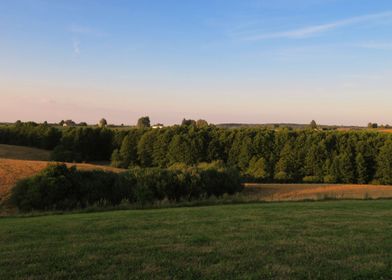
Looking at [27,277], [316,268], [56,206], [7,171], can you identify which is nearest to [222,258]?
[316,268]

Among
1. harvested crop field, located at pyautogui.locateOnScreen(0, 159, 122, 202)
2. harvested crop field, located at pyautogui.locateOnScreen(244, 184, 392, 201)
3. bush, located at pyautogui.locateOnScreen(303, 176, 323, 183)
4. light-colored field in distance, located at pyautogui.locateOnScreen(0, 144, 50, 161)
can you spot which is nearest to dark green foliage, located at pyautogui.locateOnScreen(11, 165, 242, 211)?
harvested crop field, located at pyautogui.locateOnScreen(0, 159, 122, 202)

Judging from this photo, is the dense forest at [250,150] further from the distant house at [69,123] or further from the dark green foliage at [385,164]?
the distant house at [69,123]

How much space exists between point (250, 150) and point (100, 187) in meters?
43.4

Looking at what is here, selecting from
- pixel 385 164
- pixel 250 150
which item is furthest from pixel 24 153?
pixel 385 164

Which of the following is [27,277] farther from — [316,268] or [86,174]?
[86,174]

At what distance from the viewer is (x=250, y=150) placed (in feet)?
232

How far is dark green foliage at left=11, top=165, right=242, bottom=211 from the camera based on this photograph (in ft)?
90.4

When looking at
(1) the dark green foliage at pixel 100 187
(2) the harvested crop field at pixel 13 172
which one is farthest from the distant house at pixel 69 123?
(1) the dark green foliage at pixel 100 187

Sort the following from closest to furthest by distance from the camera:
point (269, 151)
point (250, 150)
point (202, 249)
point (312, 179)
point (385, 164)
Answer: point (202, 249), point (385, 164), point (312, 179), point (269, 151), point (250, 150)

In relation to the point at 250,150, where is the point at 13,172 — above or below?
below

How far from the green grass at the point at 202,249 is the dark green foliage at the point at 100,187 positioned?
15.4 metres

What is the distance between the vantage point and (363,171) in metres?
63.4

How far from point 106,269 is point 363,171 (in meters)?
63.0

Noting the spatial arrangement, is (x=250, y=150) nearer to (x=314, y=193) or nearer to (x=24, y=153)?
(x=314, y=193)
